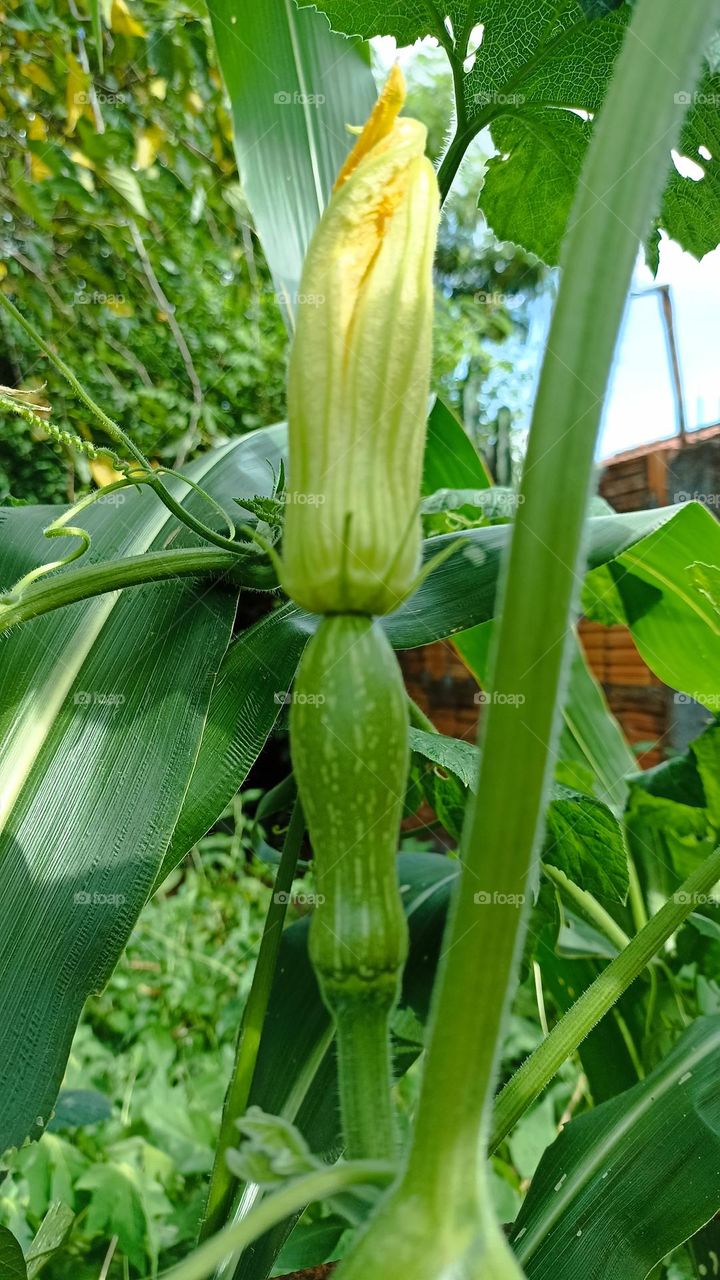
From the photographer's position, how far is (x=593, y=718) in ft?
4.17

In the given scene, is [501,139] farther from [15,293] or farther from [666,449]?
[666,449]

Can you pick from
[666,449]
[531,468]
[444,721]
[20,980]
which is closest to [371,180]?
[531,468]

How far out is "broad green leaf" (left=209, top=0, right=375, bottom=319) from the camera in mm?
797

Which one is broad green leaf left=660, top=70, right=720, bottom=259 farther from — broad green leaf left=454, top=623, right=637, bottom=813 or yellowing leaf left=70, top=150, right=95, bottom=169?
yellowing leaf left=70, top=150, right=95, bottom=169

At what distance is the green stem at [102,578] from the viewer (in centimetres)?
45

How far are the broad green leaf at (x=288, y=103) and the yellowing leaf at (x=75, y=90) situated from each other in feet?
2.94

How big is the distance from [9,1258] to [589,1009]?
325mm

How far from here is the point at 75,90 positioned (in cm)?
157

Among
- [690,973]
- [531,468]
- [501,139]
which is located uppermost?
[501,139]

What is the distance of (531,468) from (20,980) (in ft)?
1.27

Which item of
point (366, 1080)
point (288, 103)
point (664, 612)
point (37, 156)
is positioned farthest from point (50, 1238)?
point (37, 156)

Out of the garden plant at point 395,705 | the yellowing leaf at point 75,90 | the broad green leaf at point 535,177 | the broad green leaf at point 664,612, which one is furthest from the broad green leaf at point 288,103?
the yellowing leaf at point 75,90

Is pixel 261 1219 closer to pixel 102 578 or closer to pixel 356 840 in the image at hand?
pixel 356 840

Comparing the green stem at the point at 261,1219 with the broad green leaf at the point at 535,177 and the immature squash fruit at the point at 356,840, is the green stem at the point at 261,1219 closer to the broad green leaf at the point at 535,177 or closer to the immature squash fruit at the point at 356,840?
the immature squash fruit at the point at 356,840
